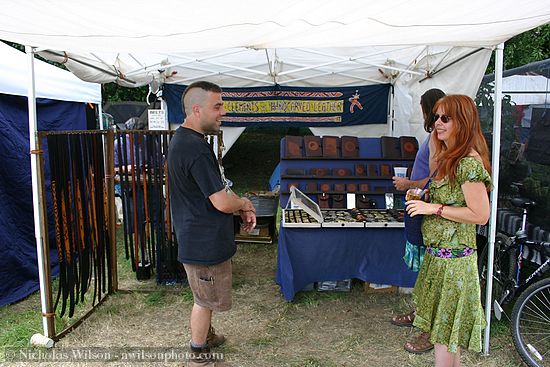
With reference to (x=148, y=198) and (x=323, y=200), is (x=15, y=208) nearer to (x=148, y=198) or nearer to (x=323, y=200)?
(x=148, y=198)

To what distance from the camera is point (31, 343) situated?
268 centimetres

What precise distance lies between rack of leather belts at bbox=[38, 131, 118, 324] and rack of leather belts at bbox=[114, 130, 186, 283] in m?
0.17

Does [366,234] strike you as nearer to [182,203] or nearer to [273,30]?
[182,203]

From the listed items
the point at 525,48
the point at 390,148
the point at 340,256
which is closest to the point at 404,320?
the point at 340,256

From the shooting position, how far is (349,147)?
13.1 ft

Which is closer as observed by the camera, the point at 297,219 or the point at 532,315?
the point at 532,315

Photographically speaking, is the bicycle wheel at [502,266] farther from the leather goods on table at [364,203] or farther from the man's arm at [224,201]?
the man's arm at [224,201]

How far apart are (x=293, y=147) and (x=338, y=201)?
663 millimetres

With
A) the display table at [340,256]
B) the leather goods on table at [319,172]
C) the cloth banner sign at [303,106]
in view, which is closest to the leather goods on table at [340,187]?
the leather goods on table at [319,172]

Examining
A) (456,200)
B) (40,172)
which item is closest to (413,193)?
(456,200)

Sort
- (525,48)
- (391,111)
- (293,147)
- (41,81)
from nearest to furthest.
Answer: (293,147)
(41,81)
(391,111)
(525,48)

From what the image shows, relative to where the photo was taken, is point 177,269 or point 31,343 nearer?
point 31,343

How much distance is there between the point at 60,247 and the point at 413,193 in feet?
7.28

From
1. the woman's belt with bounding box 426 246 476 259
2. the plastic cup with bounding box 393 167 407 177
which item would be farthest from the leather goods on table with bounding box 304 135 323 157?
the woman's belt with bounding box 426 246 476 259
